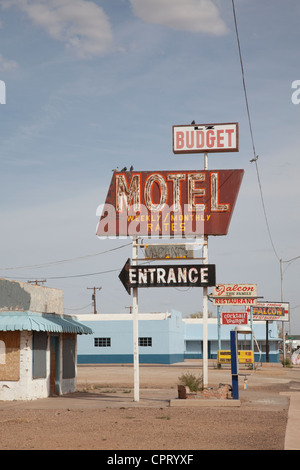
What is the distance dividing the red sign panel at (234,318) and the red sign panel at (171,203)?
29.5 m

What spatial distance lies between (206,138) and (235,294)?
86.8ft

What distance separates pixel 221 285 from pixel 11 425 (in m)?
33.5

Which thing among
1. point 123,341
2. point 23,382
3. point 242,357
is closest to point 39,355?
point 23,382

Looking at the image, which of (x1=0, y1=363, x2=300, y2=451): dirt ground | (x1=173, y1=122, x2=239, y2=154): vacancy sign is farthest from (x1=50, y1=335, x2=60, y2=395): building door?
(x1=173, y1=122, x2=239, y2=154): vacancy sign

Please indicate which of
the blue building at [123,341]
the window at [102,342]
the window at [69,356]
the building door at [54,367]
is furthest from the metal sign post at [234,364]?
the window at [102,342]

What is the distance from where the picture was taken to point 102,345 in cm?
6831

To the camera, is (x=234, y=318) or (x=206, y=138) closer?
(x=206, y=138)

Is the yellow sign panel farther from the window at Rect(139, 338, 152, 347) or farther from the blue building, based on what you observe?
the window at Rect(139, 338, 152, 347)

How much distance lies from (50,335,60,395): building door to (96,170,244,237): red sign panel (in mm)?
5350

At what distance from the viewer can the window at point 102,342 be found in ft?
224

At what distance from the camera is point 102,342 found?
68.4 m

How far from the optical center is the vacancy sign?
916 inches

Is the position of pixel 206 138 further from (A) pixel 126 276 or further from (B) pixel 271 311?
(B) pixel 271 311
